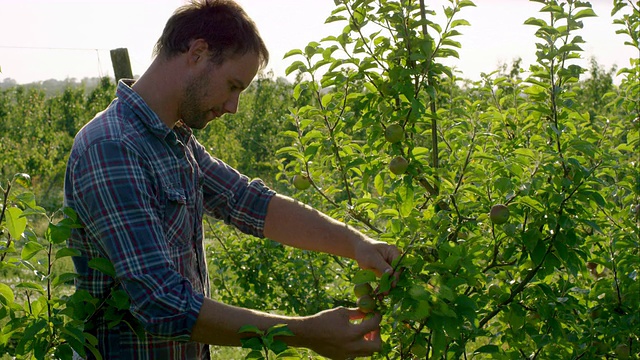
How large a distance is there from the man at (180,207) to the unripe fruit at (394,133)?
1.06 ft

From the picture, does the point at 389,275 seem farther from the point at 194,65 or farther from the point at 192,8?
the point at 192,8

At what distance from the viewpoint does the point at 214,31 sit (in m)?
2.08

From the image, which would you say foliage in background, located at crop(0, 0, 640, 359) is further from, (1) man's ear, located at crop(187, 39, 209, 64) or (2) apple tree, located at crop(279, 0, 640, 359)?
(1) man's ear, located at crop(187, 39, 209, 64)

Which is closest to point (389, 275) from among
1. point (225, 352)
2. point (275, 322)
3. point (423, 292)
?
point (423, 292)

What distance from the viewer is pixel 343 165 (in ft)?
8.02

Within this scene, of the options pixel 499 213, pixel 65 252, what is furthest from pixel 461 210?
pixel 65 252

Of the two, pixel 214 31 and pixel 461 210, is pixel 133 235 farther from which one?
pixel 461 210

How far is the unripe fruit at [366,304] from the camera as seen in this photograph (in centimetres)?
178

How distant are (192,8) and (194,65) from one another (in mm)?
270

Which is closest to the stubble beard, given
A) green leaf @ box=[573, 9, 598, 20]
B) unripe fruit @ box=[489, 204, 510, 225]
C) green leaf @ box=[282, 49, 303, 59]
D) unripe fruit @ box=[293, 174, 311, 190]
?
green leaf @ box=[282, 49, 303, 59]

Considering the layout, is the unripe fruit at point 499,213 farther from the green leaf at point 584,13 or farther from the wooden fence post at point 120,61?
the wooden fence post at point 120,61

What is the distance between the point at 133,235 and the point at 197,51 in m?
0.63

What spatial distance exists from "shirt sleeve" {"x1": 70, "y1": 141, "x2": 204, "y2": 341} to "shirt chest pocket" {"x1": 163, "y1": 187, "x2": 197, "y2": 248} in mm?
130

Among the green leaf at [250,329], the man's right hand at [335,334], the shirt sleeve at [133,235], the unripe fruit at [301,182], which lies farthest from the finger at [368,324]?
the unripe fruit at [301,182]
